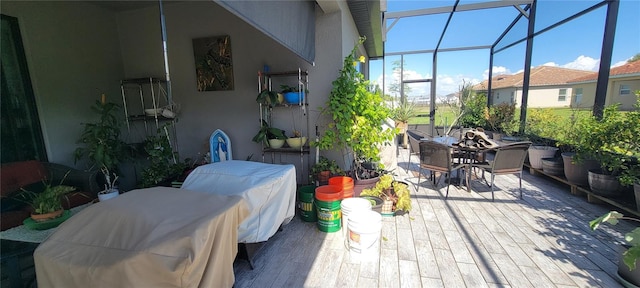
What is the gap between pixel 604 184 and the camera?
302 centimetres

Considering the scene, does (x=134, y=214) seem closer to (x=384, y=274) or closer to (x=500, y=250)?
(x=384, y=274)

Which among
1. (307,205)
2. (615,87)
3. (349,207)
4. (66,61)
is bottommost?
(307,205)

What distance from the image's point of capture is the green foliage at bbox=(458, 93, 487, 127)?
7277 millimetres

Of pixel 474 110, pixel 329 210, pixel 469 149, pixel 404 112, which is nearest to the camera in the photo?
pixel 329 210

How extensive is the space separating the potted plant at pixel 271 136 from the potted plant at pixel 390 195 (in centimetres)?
123

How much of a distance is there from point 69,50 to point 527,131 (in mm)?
7601

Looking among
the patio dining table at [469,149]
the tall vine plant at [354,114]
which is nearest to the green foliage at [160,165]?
the tall vine plant at [354,114]

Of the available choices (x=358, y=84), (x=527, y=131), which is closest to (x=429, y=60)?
(x=527, y=131)

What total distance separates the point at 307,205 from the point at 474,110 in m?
6.78

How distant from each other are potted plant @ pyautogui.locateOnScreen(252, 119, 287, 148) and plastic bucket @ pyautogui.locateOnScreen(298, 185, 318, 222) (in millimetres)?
734

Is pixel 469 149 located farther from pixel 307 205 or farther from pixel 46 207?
pixel 46 207

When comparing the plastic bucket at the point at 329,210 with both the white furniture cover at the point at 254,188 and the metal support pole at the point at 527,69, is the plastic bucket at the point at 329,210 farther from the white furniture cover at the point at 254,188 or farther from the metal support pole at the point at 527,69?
the metal support pole at the point at 527,69

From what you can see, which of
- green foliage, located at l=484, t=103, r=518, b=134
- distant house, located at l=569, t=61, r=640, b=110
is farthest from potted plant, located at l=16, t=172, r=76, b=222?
green foliage, located at l=484, t=103, r=518, b=134

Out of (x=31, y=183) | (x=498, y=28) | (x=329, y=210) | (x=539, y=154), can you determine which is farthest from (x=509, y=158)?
(x=31, y=183)
